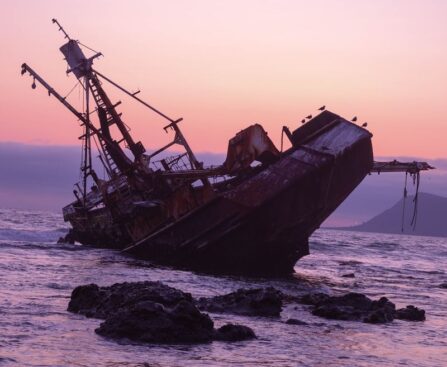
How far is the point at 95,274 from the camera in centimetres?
2177

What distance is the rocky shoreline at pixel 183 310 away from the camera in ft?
34.3

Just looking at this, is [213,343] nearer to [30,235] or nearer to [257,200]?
[257,200]

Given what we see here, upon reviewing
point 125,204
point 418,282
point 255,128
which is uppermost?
point 255,128

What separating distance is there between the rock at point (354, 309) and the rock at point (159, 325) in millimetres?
4218

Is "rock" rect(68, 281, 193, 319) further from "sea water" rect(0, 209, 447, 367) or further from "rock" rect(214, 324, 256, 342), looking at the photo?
"rock" rect(214, 324, 256, 342)

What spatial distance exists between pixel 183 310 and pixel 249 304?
3772 millimetres

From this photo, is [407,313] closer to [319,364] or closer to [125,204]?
[319,364]

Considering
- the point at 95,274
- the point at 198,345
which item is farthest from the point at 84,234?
the point at 198,345

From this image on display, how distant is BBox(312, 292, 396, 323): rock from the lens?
14.1m

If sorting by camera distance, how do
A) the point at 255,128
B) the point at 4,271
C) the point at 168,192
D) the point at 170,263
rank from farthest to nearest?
the point at 168,192, the point at 170,263, the point at 255,128, the point at 4,271

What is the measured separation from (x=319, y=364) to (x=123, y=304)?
12.0 feet

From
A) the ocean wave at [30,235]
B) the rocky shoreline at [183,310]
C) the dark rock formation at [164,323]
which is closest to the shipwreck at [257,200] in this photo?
the rocky shoreline at [183,310]

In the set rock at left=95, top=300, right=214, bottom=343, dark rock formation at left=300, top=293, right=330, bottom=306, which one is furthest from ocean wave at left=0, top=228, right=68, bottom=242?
rock at left=95, top=300, right=214, bottom=343

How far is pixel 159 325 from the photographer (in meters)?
10.4
